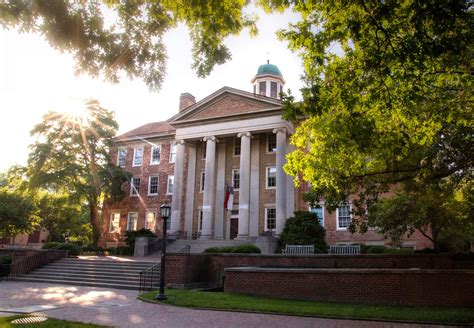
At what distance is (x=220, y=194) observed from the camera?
34.5 meters

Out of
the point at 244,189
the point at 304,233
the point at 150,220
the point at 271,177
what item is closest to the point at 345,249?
the point at 304,233

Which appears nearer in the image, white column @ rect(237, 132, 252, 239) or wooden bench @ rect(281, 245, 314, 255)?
wooden bench @ rect(281, 245, 314, 255)

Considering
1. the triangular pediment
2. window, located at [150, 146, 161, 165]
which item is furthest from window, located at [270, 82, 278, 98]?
window, located at [150, 146, 161, 165]

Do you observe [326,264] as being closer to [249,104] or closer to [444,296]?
[444,296]

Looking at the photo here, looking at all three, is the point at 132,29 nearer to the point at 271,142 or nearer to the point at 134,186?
the point at 271,142

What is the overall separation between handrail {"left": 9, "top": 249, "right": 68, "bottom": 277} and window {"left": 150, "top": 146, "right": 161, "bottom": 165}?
17.4 m

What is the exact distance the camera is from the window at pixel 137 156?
1630 inches

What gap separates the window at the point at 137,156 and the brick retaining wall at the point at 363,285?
1077 inches

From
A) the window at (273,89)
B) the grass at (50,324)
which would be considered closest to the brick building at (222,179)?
the window at (273,89)

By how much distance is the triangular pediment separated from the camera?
32375mm

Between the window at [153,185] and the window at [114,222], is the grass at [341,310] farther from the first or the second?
the window at [114,222]

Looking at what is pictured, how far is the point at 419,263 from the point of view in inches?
728

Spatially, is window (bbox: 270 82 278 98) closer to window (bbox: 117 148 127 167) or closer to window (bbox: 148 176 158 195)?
window (bbox: 148 176 158 195)

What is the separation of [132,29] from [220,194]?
26.3 meters
